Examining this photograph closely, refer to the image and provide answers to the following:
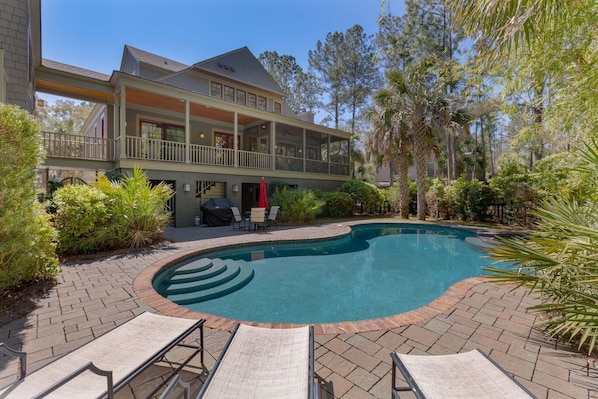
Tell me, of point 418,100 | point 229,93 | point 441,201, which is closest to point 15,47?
point 229,93

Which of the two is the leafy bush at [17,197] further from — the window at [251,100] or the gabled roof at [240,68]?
the window at [251,100]

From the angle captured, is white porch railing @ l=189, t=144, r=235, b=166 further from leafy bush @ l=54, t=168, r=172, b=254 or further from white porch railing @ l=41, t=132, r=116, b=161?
leafy bush @ l=54, t=168, r=172, b=254

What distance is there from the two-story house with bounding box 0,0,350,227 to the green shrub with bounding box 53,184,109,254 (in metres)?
3.87

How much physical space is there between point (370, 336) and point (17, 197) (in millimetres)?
5123

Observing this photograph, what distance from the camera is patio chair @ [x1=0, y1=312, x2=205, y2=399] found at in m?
1.56

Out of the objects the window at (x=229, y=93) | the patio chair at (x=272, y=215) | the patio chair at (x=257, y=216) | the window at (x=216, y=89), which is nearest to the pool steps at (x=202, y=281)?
the patio chair at (x=257, y=216)

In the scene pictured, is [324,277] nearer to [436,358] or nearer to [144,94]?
[436,358]

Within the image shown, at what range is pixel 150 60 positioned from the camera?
49.2ft

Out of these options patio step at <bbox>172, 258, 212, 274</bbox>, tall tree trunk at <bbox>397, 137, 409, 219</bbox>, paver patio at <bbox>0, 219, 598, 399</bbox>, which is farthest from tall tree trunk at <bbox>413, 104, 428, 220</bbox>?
patio step at <bbox>172, 258, 212, 274</bbox>

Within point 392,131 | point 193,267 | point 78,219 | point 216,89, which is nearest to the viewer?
point 193,267

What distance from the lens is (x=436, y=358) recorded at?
2016 millimetres

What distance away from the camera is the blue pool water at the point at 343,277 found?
4.62 m

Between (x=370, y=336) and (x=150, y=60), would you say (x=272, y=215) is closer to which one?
(x=370, y=336)

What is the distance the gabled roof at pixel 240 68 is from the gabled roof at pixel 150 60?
2248 millimetres
